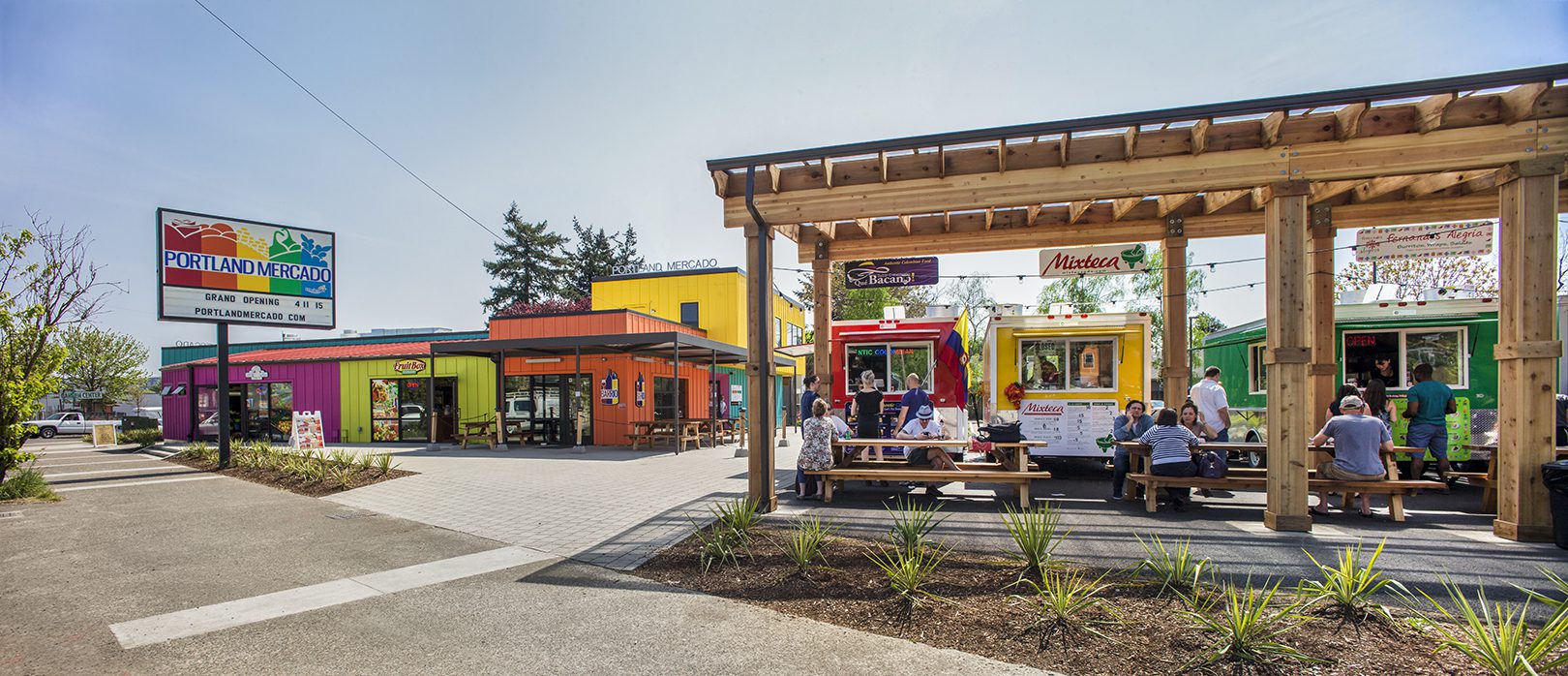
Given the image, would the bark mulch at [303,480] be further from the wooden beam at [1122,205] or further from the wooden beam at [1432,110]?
the wooden beam at [1432,110]

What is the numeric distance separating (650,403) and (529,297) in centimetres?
3159

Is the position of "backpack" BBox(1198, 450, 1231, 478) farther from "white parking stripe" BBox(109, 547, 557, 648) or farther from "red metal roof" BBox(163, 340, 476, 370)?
"red metal roof" BBox(163, 340, 476, 370)

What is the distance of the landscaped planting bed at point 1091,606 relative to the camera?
3650mm

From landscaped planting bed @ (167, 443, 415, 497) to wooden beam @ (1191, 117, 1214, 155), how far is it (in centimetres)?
1245

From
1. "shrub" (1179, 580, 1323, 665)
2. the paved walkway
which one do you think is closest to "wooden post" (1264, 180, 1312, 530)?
"shrub" (1179, 580, 1323, 665)

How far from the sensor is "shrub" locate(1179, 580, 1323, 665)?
3.62 m

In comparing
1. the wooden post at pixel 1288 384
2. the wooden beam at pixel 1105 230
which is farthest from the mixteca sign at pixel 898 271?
the wooden post at pixel 1288 384

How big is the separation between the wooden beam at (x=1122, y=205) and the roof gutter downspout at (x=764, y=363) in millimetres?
5413

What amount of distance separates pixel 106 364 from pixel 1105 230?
186 feet

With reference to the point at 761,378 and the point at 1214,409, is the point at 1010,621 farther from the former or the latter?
the point at 1214,409

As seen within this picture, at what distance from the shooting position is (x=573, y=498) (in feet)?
30.9

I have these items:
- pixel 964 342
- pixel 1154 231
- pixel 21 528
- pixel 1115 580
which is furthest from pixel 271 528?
pixel 1154 231

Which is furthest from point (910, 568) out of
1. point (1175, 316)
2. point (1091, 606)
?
point (1175, 316)

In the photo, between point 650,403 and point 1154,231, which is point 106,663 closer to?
point 1154,231
